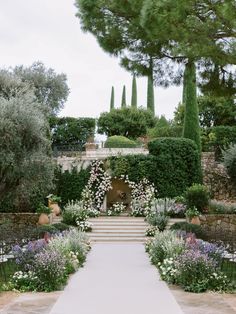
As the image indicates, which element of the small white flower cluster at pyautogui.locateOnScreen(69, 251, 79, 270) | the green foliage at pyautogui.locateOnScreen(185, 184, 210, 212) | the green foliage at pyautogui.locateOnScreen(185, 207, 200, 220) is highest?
the green foliage at pyautogui.locateOnScreen(185, 184, 210, 212)

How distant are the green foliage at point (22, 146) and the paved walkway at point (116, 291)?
5.73 meters

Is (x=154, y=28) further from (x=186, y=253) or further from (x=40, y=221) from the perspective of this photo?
(x=40, y=221)

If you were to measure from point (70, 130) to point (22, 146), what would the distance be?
15789mm

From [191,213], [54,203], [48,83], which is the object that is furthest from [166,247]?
[48,83]

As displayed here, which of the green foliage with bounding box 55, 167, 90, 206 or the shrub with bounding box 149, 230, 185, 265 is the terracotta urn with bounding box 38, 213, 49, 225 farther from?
the shrub with bounding box 149, 230, 185, 265

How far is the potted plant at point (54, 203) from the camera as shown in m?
25.9

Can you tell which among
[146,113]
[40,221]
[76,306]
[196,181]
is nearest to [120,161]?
[196,181]

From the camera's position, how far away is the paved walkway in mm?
8367

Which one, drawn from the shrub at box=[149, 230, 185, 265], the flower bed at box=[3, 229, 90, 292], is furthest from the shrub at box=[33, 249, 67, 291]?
the shrub at box=[149, 230, 185, 265]

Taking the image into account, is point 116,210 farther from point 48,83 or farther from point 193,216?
point 48,83

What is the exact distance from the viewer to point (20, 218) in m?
24.4

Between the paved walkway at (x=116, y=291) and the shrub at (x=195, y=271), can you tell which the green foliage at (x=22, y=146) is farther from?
the shrub at (x=195, y=271)

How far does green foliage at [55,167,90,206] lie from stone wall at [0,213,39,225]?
3335mm

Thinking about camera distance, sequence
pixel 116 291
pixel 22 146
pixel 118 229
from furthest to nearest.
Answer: pixel 118 229, pixel 22 146, pixel 116 291
